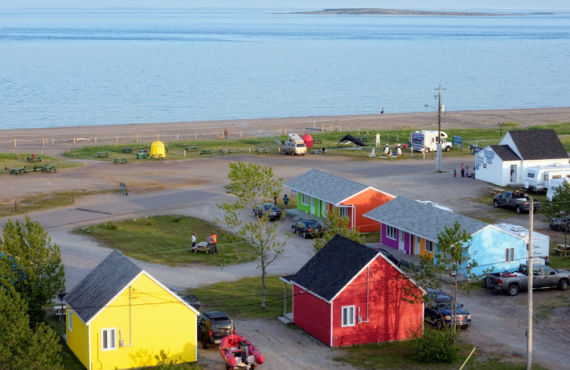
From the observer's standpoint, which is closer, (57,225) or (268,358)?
(268,358)

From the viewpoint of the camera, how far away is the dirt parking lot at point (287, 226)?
3653 cm

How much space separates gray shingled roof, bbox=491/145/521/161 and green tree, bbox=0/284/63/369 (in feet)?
165

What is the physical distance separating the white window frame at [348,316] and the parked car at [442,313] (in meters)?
3.27

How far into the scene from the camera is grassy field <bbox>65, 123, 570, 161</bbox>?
90.5 metres

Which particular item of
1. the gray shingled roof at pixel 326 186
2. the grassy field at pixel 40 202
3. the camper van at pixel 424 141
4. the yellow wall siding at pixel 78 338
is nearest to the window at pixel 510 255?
the gray shingled roof at pixel 326 186

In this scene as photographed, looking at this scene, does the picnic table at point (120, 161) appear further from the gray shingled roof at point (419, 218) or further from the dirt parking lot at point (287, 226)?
the gray shingled roof at point (419, 218)

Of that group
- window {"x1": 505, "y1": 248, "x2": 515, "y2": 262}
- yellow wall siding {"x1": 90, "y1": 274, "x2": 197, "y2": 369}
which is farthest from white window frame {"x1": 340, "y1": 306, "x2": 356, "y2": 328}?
window {"x1": 505, "y1": 248, "x2": 515, "y2": 262}

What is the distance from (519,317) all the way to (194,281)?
55.8ft

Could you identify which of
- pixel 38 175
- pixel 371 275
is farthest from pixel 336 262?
pixel 38 175

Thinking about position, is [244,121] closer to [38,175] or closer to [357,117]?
[357,117]

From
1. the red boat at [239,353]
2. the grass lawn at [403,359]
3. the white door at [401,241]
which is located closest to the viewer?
the red boat at [239,353]

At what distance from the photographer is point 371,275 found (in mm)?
36719

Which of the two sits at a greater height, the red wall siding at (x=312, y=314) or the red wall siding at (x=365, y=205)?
the red wall siding at (x=365, y=205)

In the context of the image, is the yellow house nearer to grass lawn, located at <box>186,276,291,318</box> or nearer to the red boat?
the red boat
